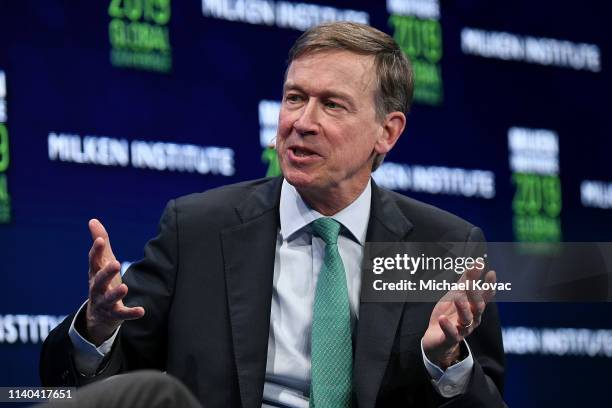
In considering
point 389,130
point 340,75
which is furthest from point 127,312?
point 389,130

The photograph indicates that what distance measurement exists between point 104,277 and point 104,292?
5 cm

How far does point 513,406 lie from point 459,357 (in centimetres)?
202

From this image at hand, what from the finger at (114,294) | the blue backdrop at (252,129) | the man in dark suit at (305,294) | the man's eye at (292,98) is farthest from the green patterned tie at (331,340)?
the blue backdrop at (252,129)

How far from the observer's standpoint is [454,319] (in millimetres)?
2229

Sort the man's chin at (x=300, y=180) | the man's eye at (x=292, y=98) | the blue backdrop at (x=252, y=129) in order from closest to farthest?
the man's chin at (x=300, y=180)
the man's eye at (x=292, y=98)
the blue backdrop at (x=252, y=129)

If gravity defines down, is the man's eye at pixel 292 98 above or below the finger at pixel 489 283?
above

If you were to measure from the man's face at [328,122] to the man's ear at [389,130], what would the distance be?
0.06m

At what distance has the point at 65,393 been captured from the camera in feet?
7.42

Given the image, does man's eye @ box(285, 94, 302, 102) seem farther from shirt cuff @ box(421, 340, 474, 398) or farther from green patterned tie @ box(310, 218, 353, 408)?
shirt cuff @ box(421, 340, 474, 398)

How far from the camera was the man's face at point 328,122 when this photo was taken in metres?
2.55

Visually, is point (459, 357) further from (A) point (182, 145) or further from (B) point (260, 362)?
(A) point (182, 145)

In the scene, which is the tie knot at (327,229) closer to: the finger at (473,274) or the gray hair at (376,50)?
the gray hair at (376,50)

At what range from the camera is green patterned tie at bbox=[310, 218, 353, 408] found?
7.68 ft

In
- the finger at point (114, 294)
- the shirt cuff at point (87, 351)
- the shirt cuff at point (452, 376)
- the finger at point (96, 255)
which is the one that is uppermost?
the finger at point (96, 255)
